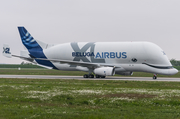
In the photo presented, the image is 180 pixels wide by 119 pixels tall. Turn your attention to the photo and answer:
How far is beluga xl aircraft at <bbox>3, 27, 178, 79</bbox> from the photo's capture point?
42500mm

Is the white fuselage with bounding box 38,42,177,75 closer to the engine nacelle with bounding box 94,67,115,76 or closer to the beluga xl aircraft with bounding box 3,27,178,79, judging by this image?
the beluga xl aircraft with bounding box 3,27,178,79

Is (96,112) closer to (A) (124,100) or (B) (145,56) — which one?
(A) (124,100)

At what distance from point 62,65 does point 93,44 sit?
675cm

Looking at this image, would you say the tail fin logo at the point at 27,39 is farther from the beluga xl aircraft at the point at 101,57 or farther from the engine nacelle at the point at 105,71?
the engine nacelle at the point at 105,71

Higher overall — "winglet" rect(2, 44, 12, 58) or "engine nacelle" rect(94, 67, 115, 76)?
"winglet" rect(2, 44, 12, 58)

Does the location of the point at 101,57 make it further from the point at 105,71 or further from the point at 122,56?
the point at 122,56

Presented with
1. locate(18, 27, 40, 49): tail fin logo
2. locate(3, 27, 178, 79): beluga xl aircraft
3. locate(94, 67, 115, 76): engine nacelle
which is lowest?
locate(94, 67, 115, 76): engine nacelle

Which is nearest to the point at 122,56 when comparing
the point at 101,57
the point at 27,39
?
the point at 101,57

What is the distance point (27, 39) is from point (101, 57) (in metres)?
15.9

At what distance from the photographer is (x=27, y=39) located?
5309cm

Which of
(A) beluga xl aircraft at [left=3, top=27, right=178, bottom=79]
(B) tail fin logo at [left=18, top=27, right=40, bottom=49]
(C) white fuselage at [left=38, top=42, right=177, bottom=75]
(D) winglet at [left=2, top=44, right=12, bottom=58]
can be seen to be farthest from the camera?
(B) tail fin logo at [left=18, top=27, right=40, bottom=49]

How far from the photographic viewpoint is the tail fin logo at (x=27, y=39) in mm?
52500

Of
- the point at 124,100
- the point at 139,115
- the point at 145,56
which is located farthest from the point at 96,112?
the point at 145,56

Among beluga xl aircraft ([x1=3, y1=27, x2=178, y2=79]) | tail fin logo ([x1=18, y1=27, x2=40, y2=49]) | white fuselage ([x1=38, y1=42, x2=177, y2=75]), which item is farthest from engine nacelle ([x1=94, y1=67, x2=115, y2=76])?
tail fin logo ([x1=18, y1=27, x2=40, y2=49])
